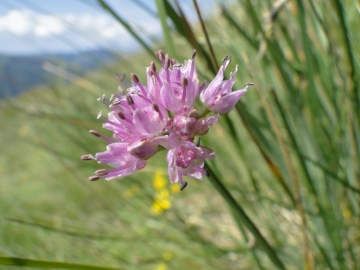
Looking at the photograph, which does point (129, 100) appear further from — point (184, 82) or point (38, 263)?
point (38, 263)

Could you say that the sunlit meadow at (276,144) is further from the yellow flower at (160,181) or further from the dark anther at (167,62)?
the yellow flower at (160,181)

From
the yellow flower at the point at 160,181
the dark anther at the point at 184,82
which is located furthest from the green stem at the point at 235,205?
the yellow flower at the point at 160,181

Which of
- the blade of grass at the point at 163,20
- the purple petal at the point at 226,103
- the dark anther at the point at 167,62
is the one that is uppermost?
the blade of grass at the point at 163,20

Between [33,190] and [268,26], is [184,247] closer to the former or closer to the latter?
[268,26]

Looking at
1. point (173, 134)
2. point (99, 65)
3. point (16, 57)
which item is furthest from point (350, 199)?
point (16, 57)

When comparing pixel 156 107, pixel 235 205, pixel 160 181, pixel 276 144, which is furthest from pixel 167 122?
pixel 160 181

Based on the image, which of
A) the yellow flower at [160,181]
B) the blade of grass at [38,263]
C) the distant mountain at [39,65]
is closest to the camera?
the blade of grass at [38,263]

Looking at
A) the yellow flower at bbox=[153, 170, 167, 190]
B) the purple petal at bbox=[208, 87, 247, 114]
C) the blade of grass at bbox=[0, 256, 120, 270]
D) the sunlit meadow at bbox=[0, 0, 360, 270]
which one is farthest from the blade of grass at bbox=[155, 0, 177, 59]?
the yellow flower at bbox=[153, 170, 167, 190]
